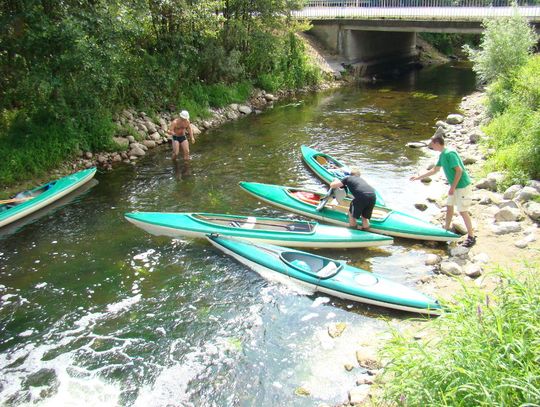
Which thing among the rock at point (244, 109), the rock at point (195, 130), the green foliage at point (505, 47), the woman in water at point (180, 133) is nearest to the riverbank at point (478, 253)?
the green foliage at point (505, 47)

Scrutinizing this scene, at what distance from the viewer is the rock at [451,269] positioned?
7852 mm

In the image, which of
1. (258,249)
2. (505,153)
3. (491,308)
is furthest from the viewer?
(505,153)

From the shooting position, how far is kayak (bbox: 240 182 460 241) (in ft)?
29.9

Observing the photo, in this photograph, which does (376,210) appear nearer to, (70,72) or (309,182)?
(309,182)

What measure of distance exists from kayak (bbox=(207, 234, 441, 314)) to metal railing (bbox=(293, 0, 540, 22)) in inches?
773

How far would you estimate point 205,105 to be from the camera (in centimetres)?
1920

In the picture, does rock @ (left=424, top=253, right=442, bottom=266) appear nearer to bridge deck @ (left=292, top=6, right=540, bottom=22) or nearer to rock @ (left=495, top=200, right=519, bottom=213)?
rock @ (left=495, top=200, right=519, bottom=213)

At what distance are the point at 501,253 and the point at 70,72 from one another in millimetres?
11504

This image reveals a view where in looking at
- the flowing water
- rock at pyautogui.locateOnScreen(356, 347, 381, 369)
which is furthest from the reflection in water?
rock at pyautogui.locateOnScreen(356, 347, 381, 369)

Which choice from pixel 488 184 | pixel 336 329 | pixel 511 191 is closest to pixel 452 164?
pixel 511 191

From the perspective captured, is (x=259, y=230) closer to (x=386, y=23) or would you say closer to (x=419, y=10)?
(x=386, y=23)

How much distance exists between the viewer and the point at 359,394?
5418 mm

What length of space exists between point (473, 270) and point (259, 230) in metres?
3.99

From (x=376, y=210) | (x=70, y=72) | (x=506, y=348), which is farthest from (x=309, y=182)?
(x=506, y=348)
